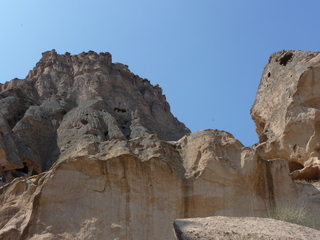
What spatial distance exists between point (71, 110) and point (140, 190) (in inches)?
888

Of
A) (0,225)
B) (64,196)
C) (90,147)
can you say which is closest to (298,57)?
(90,147)

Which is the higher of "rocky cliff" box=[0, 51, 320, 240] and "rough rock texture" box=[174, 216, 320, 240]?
"rocky cliff" box=[0, 51, 320, 240]

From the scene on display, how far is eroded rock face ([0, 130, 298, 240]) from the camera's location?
52.1ft

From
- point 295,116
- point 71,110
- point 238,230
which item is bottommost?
point 238,230

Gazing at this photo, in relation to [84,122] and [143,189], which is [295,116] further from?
[84,122]

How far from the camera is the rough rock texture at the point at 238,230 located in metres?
9.17

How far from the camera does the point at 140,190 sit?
1691 centimetres

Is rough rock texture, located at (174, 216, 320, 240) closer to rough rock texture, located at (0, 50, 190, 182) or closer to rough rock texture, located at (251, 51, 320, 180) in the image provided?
rough rock texture, located at (251, 51, 320, 180)

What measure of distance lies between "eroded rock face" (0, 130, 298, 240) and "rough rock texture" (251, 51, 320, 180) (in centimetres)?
483

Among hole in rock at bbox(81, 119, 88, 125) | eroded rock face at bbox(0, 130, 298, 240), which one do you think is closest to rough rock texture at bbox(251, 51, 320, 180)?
eroded rock face at bbox(0, 130, 298, 240)

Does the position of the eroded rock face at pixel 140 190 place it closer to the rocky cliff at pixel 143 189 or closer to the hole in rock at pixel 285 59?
the rocky cliff at pixel 143 189

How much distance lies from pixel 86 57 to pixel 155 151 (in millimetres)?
32966

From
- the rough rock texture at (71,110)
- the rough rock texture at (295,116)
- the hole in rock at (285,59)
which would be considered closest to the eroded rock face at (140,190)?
the rough rock texture at (295,116)

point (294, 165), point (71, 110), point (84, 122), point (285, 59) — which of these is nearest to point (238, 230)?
point (294, 165)
